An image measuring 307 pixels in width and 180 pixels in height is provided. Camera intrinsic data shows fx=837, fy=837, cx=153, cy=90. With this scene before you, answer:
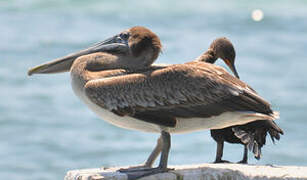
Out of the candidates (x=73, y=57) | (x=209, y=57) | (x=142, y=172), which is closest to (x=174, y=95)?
(x=142, y=172)

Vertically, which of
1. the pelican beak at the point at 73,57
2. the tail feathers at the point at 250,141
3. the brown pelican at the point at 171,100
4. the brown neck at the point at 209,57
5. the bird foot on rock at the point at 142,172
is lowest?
the bird foot on rock at the point at 142,172

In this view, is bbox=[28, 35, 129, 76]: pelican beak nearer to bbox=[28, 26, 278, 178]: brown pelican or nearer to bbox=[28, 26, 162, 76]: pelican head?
bbox=[28, 26, 162, 76]: pelican head

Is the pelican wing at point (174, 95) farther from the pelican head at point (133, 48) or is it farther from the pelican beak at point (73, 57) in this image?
the pelican beak at point (73, 57)

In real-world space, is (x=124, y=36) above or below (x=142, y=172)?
above

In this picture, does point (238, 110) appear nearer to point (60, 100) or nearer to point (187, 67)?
point (187, 67)

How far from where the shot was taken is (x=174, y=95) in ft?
24.3

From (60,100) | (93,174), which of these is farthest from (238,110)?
(60,100)

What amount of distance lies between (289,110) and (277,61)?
410 cm

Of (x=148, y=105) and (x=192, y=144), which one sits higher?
(x=192, y=144)

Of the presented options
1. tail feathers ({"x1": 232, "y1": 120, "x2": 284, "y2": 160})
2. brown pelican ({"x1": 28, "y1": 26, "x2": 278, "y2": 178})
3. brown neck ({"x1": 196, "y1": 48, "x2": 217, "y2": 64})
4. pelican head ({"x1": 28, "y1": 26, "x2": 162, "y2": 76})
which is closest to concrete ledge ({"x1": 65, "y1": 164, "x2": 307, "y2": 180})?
brown pelican ({"x1": 28, "y1": 26, "x2": 278, "y2": 178})

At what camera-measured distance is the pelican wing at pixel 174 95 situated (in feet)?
24.0

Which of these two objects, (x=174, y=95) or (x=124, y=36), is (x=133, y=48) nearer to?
(x=124, y=36)

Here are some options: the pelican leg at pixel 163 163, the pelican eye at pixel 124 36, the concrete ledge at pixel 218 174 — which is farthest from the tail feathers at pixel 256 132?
the pelican eye at pixel 124 36

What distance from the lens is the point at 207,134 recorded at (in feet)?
56.5
